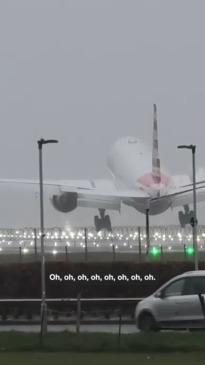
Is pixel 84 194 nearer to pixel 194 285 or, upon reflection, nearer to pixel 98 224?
pixel 98 224

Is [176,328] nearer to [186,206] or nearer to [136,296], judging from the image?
[136,296]

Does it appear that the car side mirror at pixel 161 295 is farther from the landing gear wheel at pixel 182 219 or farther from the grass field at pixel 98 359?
the landing gear wheel at pixel 182 219

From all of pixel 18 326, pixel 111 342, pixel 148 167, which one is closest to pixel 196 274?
pixel 111 342

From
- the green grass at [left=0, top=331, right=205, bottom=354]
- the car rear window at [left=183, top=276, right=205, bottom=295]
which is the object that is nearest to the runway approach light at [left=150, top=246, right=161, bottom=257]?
the car rear window at [left=183, top=276, right=205, bottom=295]

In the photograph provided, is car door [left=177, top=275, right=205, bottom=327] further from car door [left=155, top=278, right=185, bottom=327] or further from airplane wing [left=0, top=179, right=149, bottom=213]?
airplane wing [left=0, top=179, right=149, bottom=213]

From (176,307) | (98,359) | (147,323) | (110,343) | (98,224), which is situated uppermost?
(98,224)

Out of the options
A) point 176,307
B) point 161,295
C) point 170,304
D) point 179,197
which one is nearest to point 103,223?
point 179,197
